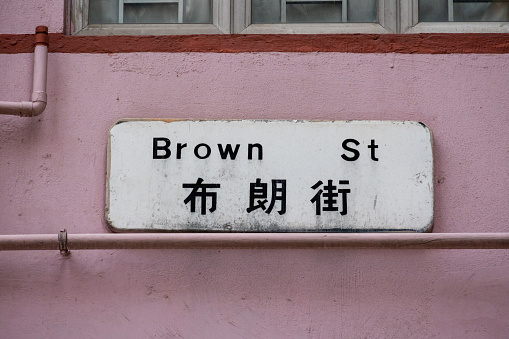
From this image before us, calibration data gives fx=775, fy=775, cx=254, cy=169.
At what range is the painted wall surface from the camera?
12.1ft

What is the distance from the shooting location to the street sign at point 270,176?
147 inches

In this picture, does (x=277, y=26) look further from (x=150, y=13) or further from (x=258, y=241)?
(x=258, y=241)

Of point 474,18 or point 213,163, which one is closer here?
point 213,163

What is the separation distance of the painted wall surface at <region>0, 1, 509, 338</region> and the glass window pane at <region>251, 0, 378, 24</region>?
→ 278mm

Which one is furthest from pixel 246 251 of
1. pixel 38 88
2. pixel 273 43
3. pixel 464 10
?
pixel 464 10

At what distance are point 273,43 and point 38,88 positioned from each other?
121 centimetres

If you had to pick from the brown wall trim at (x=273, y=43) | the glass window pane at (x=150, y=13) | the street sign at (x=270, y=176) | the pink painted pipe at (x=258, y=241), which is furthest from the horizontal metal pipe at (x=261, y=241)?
the glass window pane at (x=150, y=13)

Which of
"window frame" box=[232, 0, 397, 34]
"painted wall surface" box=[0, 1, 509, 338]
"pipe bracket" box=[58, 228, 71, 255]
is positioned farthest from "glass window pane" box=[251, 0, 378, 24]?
"pipe bracket" box=[58, 228, 71, 255]

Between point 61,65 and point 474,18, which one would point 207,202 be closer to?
point 61,65

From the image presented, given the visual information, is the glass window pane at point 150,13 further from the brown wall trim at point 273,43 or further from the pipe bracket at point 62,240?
the pipe bracket at point 62,240

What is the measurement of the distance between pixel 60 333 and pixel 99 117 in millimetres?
1080

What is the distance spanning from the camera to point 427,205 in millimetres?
3738

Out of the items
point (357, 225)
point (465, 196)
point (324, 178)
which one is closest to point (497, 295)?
point (465, 196)

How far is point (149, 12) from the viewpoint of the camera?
4.17m
